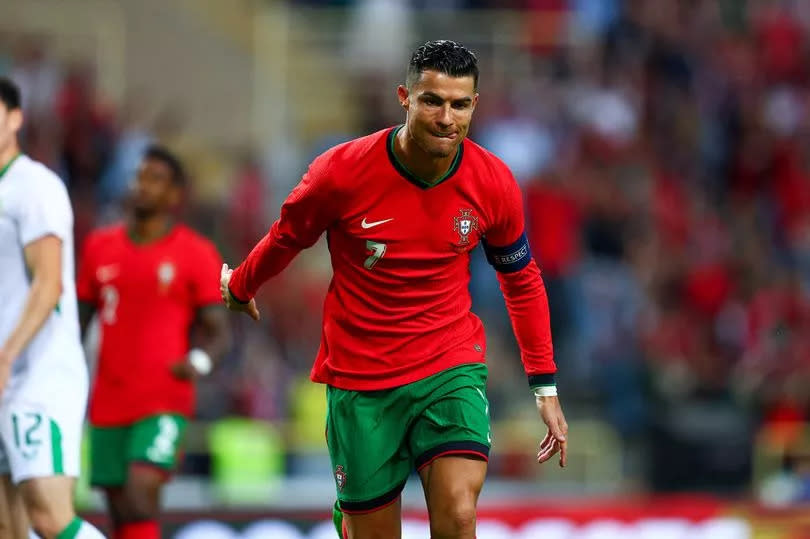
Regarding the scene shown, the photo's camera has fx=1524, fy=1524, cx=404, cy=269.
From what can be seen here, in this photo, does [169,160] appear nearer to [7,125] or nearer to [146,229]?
[146,229]

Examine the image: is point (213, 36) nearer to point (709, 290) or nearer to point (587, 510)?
point (709, 290)

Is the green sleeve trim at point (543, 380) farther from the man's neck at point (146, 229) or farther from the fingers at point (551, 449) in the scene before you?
the man's neck at point (146, 229)

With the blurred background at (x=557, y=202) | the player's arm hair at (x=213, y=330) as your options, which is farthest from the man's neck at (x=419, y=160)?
the blurred background at (x=557, y=202)

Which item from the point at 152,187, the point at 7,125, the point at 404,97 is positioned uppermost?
the point at 404,97

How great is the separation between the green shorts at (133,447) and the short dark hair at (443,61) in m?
3.19

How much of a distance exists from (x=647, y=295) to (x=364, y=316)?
373 inches

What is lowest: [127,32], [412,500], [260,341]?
[412,500]

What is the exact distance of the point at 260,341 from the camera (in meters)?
14.2

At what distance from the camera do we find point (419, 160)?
6137mm

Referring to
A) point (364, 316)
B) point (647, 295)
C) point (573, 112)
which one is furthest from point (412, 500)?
point (364, 316)

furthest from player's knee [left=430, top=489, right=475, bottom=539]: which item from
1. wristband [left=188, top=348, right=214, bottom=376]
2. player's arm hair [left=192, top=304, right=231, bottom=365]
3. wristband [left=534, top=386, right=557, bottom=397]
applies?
player's arm hair [left=192, top=304, right=231, bottom=365]

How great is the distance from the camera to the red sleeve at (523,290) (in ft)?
20.8

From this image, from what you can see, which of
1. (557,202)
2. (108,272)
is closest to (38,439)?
(108,272)

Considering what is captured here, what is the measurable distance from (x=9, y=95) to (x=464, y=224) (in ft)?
6.99
